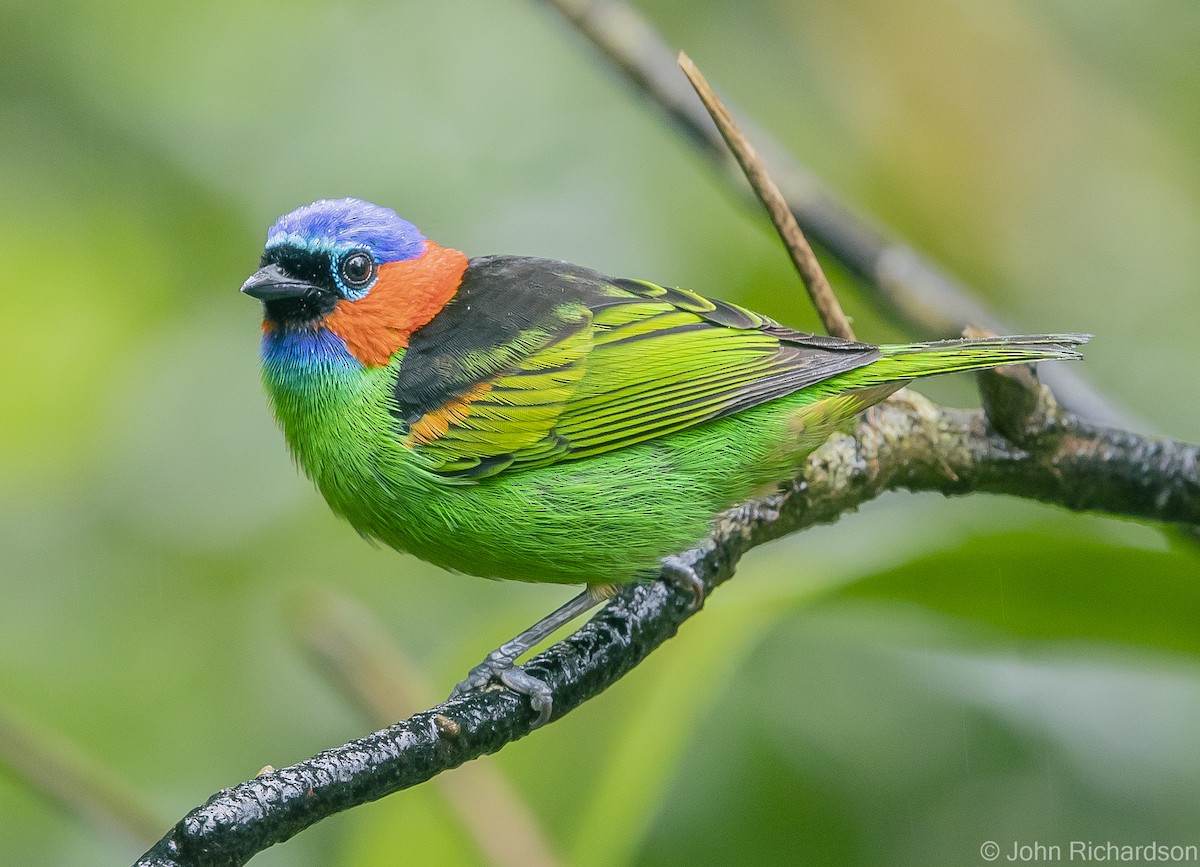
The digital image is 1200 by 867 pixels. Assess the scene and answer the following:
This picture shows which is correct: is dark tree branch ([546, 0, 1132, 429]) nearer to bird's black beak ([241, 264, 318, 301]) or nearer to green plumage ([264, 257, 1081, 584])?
green plumage ([264, 257, 1081, 584])

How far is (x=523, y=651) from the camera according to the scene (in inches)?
109

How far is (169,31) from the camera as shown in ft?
17.8

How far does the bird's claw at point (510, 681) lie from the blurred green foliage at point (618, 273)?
13.9 inches

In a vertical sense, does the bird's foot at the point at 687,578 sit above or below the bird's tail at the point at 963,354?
below

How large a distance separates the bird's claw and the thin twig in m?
1.09

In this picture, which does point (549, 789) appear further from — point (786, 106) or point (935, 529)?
point (786, 106)

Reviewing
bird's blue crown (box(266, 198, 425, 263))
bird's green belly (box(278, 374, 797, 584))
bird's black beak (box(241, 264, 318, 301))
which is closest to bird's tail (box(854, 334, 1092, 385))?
bird's green belly (box(278, 374, 797, 584))

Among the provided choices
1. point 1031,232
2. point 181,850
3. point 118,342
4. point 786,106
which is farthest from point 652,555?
point 786,106

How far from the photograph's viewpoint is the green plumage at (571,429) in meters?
2.86

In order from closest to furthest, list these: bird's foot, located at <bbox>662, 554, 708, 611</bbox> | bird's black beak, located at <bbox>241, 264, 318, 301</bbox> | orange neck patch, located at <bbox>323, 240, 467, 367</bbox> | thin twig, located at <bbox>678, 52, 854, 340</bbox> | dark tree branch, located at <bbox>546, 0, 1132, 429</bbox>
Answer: thin twig, located at <bbox>678, 52, 854, 340</bbox>
bird's foot, located at <bbox>662, 554, 708, 611</bbox>
bird's black beak, located at <bbox>241, 264, 318, 301</bbox>
orange neck patch, located at <bbox>323, 240, 467, 367</bbox>
dark tree branch, located at <bbox>546, 0, 1132, 429</bbox>

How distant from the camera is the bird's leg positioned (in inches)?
94.2

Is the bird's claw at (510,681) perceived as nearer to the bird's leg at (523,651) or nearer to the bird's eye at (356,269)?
the bird's leg at (523,651)

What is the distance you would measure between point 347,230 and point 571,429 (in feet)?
2.49

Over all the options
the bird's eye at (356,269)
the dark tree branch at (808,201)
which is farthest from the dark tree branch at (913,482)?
the bird's eye at (356,269)
